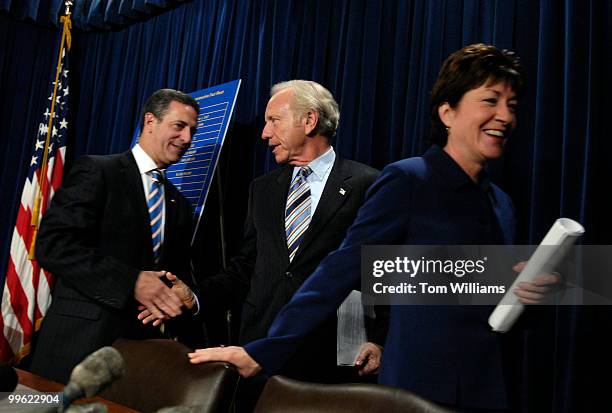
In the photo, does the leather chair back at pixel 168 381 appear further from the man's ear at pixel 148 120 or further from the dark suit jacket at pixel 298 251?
the man's ear at pixel 148 120

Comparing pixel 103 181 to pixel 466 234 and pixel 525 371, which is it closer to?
pixel 466 234

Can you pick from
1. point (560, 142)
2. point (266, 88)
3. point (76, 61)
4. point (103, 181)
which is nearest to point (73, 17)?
point (76, 61)

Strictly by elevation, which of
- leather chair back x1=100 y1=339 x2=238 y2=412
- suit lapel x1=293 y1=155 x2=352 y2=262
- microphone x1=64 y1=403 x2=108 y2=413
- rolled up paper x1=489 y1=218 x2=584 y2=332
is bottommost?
leather chair back x1=100 y1=339 x2=238 y2=412

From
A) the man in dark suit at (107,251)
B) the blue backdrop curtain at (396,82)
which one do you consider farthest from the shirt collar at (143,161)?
the blue backdrop curtain at (396,82)

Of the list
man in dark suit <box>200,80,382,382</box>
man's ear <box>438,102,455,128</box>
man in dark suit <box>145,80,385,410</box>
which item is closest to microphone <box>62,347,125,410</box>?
man's ear <box>438,102,455,128</box>

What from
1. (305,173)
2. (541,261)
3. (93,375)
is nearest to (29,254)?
(305,173)

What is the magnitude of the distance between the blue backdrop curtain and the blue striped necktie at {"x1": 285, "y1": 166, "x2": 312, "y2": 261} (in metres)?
0.57

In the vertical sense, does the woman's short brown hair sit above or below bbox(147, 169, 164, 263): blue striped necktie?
above

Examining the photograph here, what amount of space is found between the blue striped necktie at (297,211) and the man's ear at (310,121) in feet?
0.49

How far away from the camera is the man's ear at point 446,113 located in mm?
1538

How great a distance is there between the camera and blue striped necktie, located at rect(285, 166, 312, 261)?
7.27 ft

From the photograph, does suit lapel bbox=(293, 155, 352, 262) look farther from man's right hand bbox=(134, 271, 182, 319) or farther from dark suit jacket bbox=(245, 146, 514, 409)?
dark suit jacket bbox=(245, 146, 514, 409)

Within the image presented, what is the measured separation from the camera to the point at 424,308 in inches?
54.2

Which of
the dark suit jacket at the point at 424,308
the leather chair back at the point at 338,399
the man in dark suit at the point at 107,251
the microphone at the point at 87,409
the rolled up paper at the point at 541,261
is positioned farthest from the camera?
the man in dark suit at the point at 107,251
